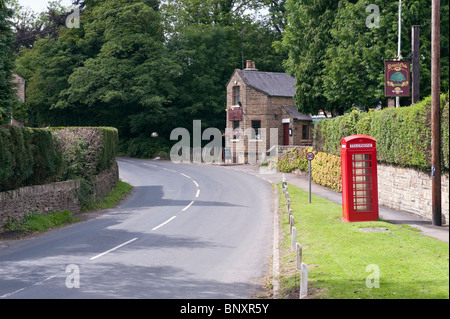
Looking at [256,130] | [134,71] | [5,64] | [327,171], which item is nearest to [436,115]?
[327,171]

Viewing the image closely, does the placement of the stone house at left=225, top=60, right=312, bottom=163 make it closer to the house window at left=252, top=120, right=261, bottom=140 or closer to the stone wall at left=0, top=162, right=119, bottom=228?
the house window at left=252, top=120, right=261, bottom=140

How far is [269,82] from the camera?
57.2m

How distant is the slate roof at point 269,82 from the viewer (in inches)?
2190

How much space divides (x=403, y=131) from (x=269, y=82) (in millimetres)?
35775

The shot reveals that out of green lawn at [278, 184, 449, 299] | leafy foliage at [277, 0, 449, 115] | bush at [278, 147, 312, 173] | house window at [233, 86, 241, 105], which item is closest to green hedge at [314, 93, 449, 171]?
green lawn at [278, 184, 449, 299]

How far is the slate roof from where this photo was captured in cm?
5562

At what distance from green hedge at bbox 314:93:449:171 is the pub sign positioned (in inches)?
54.7

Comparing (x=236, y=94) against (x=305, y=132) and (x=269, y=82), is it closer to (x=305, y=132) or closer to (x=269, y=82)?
(x=269, y=82)

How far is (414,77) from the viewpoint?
25312mm

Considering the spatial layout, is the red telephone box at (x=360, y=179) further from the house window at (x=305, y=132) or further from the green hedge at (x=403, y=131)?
the house window at (x=305, y=132)

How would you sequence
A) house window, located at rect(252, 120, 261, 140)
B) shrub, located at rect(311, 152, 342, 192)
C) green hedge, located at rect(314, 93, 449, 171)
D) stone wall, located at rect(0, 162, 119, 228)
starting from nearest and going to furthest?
1. stone wall, located at rect(0, 162, 119, 228)
2. green hedge, located at rect(314, 93, 449, 171)
3. shrub, located at rect(311, 152, 342, 192)
4. house window, located at rect(252, 120, 261, 140)

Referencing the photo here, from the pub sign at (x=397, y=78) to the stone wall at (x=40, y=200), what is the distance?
52.8 feet

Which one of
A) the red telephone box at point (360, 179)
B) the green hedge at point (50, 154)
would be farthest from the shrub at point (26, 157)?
the red telephone box at point (360, 179)
